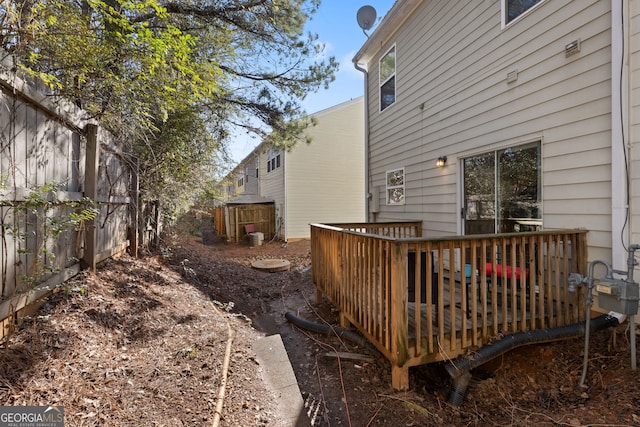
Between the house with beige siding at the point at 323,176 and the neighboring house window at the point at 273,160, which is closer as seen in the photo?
the house with beige siding at the point at 323,176

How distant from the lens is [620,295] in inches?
101

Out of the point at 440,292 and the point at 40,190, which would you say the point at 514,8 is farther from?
the point at 40,190

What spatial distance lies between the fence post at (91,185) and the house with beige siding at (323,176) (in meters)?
9.43

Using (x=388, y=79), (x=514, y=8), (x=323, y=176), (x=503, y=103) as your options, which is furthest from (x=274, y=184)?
(x=514, y=8)

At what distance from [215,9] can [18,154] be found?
12.9ft

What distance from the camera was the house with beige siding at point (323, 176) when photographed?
43.2 ft

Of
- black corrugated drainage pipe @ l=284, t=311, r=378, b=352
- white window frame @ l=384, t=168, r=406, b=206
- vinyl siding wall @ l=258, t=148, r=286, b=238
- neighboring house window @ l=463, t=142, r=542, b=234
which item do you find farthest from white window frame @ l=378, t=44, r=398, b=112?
vinyl siding wall @ l=258, t=148, r=286, b=238

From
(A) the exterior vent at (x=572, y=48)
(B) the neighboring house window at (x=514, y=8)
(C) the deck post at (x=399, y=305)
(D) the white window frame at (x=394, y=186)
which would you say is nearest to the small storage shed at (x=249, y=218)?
(D) the white window frame at (x=394, y=186)

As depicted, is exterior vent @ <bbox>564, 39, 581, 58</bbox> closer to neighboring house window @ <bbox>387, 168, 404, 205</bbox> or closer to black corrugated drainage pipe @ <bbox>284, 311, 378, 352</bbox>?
neighboring house window @ <bbox>387, 168, 404, 205</bbox>

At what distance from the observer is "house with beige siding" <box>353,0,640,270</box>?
296cm

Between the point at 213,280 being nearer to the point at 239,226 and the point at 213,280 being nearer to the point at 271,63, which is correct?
the point at 271,63

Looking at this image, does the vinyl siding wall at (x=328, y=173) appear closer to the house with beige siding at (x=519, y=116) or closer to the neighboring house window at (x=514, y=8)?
the house with beige siding at (x=519, y=116)

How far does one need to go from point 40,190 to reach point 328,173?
1196cm

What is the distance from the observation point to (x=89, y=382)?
6.89 feet
